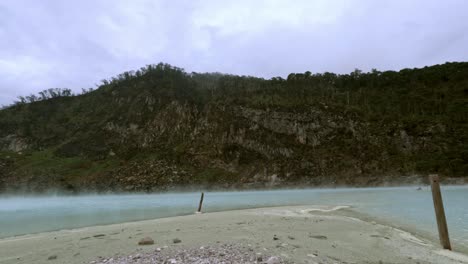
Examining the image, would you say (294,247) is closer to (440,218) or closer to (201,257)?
(201,257)

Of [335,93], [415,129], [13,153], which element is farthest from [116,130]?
[415,129]

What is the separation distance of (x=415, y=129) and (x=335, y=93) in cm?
2891

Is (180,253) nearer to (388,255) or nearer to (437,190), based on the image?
(388,255)

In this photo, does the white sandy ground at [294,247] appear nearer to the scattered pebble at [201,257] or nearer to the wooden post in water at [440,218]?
the wooden post in water at [440,218]

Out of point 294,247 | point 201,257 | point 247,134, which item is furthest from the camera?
point 247,134

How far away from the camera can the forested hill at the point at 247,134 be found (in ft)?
270

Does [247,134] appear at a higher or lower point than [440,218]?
higher

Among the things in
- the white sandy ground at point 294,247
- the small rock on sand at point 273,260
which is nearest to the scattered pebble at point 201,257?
the small rock on sand at point 273,260

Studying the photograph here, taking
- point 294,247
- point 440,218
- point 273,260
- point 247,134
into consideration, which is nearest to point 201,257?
point 273,260

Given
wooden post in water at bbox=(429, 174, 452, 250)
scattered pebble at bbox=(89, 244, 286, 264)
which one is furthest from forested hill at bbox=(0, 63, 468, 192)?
scattered pebble at bbox=(89, 244, 286, 264)

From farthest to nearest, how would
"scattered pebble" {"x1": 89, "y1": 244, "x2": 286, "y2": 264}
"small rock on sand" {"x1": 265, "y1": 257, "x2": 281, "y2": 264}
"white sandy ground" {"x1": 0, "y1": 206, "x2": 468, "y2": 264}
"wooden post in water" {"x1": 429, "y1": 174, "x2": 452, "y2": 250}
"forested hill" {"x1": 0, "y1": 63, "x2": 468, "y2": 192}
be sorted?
"forested hill" {"x1": 0, "y1": 63, "x2": 468, "y2": 192}
"wooden post in water" {"x1": 429, "y1": 174, "x2": 452, "y2": 250}
"white sandy ground" {"x1": 0, "y1": 206, "x2": 468, "y2": 264}
"scattered pebble" {"x1": 89, "y1": 244, "x2": 286, "y2": 264}
"small rock on sand" {"x1": 265, "y1": 257, "x2": 281, "y2": 264}

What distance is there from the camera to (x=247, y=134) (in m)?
93.8

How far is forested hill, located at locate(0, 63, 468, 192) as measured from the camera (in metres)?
82.4

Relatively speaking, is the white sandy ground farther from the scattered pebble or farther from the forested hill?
the forested hill
